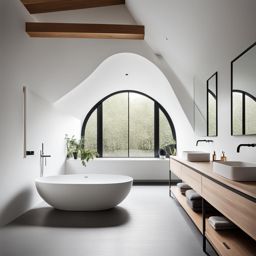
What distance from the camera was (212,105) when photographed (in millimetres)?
4324

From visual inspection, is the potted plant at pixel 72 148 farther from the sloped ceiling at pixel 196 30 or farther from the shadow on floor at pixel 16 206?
the sloped ceiling at pixel 196 30

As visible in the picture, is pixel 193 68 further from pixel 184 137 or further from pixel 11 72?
pixel 11 72

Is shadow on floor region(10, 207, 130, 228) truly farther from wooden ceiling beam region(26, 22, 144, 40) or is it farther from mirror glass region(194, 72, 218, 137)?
wooden ceiling beam region(26, 22, 144, 40)

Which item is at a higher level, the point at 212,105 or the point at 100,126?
the point at 212,105

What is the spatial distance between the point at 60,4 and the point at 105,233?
361 cm

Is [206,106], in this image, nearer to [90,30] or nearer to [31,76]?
[90,30]

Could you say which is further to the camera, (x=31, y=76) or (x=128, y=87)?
(x=128, y=87)

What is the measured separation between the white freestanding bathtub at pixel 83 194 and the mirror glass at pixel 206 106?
1475 mm

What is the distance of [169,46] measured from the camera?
16.2ft

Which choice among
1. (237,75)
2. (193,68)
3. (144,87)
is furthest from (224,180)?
(144,87)

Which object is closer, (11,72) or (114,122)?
(11,72)

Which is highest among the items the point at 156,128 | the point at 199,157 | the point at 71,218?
the point at 156,128

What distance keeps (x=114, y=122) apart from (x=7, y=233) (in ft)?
16.0

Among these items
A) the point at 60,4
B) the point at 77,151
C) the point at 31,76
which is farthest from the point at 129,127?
the point at 60,4
